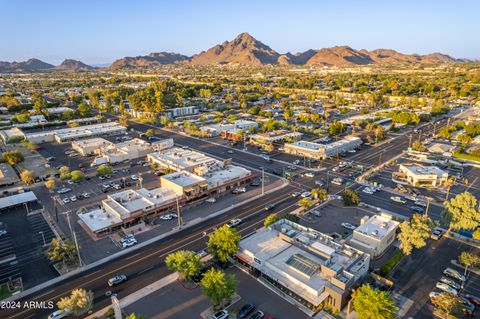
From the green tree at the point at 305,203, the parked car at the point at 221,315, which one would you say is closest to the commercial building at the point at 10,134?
the green tree at the point at 305,203

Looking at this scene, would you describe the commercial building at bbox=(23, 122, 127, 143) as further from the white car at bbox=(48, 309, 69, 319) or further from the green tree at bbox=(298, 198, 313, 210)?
the green tree at bbox=(298, 198, 313, 210)

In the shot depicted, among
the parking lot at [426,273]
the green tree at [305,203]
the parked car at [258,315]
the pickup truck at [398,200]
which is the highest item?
the green tree at [305,203]

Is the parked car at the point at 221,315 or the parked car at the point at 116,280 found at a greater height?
the parked car at the point at 221,315

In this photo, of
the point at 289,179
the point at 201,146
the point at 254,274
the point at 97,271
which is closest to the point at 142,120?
the point at 201,146

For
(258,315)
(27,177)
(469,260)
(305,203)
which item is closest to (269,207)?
(305,203)

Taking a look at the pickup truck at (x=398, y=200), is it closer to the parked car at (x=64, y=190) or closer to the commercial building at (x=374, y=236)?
the commercial building at (x=374, y=236)
